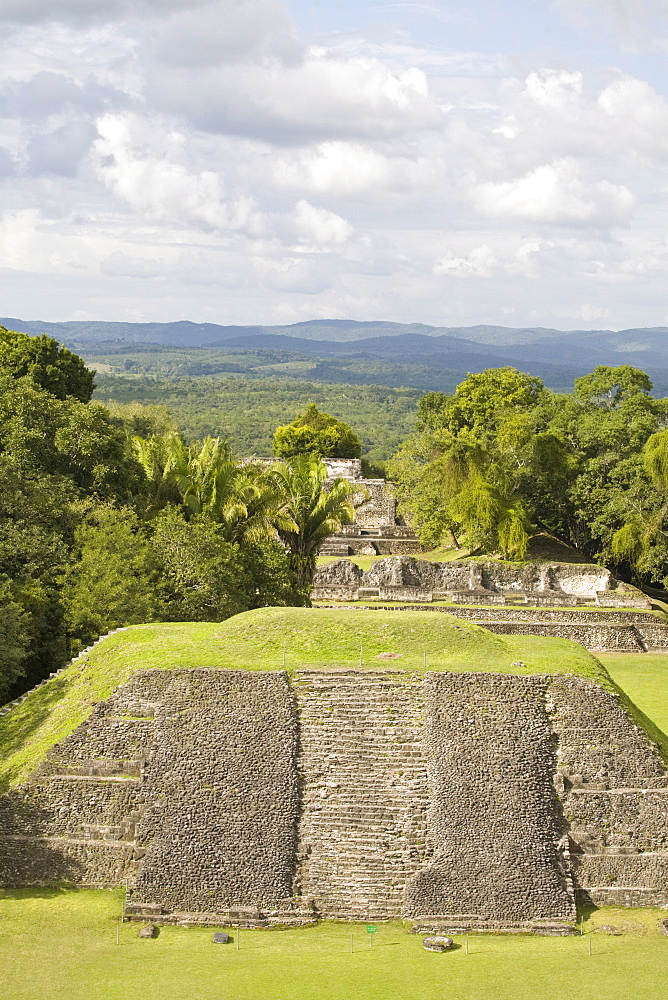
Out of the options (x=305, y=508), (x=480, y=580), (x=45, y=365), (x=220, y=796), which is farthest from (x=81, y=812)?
(x=45, y=365)

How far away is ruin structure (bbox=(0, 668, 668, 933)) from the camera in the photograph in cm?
1412

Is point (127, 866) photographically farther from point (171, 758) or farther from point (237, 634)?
point (237, 634)

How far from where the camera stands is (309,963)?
12680mm

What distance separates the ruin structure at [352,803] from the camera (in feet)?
46.3

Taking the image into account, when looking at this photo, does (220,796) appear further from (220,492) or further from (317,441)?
(317,441)

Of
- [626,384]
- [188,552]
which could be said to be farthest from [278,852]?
[626,384]

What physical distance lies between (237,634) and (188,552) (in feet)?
17.2

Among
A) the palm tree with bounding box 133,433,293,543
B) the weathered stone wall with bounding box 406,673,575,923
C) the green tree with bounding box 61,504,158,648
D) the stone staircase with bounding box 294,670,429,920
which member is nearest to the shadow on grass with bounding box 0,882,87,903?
the stone staircase with bounding box 294,670,429,920

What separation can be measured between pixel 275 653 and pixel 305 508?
9198 mm

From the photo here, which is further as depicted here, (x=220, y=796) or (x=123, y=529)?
(x=123, y=529)

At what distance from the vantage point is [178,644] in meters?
18.3

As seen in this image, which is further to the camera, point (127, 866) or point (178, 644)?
point (178, 644)

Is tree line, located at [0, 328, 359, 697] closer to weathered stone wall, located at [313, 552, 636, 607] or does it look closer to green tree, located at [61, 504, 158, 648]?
green tree, located at [61, 504, 158, 648]

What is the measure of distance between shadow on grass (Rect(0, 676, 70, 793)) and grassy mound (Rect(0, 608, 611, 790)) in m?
0.02
